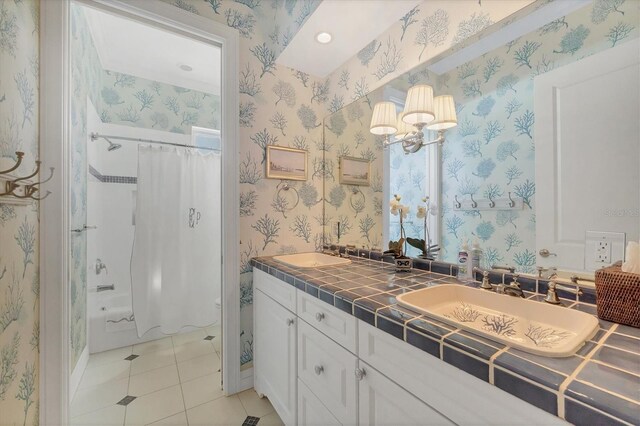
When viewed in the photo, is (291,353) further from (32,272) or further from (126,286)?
Answer: (126,286)

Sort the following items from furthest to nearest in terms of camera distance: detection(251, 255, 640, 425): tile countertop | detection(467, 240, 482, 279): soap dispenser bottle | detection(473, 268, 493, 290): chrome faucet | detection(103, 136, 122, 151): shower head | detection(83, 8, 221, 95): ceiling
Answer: detection(103, 136, 122, 151): shower head, detection(83, 8, 221, 95): ceiling, detection(467, 240, 482, 279): soap dispenser bottle, detection(473, 268, 493, 290): chrome faucet, detection(251, 255, 640, 425): tile countertop

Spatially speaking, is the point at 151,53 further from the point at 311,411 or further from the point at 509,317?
the point at 509,317

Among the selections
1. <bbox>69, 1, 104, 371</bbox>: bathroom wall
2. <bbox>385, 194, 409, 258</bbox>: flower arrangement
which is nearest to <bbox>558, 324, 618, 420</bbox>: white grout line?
<bbox>385, 194, 409, 258</bbox>: flower arrangement

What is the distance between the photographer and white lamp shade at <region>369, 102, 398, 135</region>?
5.08 ft

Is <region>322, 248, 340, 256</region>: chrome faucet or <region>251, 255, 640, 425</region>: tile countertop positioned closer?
<region>251, 255, 640, 425</region>: tile countertop

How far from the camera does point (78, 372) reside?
1772 millimetres

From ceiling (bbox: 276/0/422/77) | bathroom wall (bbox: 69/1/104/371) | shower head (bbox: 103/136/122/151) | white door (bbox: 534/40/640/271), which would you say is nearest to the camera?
white door (bbox: 534/40/640/271)

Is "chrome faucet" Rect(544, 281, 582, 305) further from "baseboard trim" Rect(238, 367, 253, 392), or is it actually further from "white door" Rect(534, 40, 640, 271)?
"baseboard trim" Rect(238, 367, 253, 392)

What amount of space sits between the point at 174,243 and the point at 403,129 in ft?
7.14

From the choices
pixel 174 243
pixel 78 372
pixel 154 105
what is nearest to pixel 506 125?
pixel 174 243

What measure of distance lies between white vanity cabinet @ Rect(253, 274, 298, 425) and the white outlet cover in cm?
109

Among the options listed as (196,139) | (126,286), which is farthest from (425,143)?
(126,286)

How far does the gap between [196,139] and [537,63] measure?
9.85 ft

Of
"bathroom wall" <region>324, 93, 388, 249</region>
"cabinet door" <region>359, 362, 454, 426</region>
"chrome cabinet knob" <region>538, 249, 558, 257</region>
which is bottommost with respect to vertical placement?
"cabinet door" <region>359, 362, 454, 426</region>
